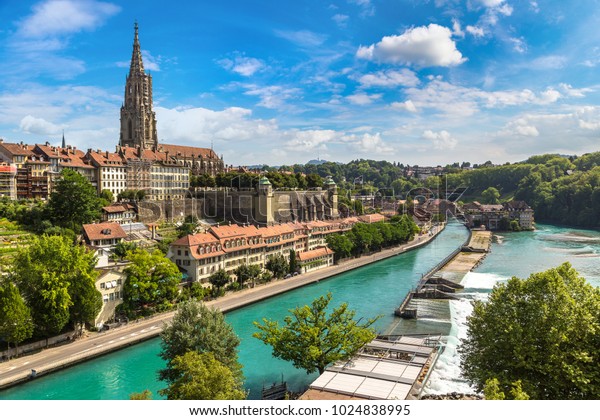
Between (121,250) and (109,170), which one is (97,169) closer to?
(109,170)

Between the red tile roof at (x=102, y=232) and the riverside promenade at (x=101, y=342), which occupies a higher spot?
the red tile roof at (x=102, y=232)

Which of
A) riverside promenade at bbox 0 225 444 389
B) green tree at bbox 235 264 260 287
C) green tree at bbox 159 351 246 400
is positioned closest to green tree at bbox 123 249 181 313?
riverside promenade at bbox 0 225 444 389

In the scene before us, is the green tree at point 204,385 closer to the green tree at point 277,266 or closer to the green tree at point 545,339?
the green tree at point 545,339

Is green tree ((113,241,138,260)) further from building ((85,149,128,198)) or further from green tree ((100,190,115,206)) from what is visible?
building ((85,149,128,198))

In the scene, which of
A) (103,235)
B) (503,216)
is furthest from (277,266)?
(503,216)

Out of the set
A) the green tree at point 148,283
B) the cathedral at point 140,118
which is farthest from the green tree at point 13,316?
the cathedral at point 140,118

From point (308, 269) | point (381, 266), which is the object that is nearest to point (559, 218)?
point (381, 266)
